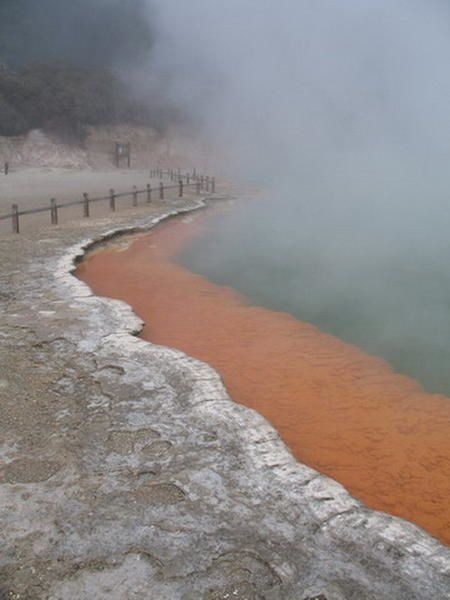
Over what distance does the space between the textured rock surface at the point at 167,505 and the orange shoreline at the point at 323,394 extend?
428 millimetres

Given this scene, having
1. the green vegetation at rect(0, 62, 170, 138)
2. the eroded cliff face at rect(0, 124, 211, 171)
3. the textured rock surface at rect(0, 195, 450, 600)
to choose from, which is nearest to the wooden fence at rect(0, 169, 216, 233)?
the eroded cliff face at rect(0, 124, 211, 171)

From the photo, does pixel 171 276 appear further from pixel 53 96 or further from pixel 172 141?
pixel 172 141

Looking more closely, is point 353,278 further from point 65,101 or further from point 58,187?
point 65,101

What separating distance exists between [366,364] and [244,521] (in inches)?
114

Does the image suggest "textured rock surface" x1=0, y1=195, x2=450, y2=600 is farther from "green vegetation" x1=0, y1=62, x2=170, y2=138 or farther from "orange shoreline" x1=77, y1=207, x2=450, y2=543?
"green vegetation" x1=0, y1=62, x2=170, y2=138

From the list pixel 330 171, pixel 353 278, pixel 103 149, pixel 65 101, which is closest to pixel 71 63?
pixel 65 101

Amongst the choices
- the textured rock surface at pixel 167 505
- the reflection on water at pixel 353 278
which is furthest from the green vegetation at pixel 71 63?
the textured rock surface at pixel 167 505

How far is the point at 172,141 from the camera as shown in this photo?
35.6 meters

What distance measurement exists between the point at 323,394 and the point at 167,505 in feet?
6.64

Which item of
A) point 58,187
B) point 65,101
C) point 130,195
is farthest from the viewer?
point 65,101

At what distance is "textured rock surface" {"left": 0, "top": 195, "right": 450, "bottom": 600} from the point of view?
225cm

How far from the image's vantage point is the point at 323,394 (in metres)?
4.42

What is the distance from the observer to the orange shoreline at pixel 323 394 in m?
3.32

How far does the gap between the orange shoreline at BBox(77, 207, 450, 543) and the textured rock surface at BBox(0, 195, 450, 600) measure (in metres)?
0.43
